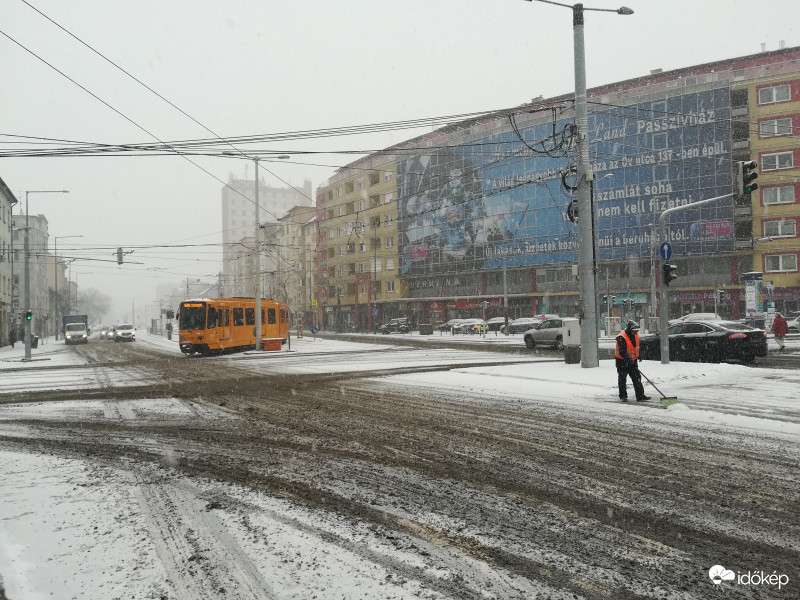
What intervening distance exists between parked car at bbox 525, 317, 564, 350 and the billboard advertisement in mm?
13862

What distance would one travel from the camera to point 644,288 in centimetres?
5100

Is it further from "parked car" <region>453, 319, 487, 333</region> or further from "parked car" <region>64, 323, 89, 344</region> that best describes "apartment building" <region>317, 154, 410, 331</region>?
"parked car" <region>64, 323, 89, 344</region>

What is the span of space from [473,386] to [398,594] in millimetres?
10125

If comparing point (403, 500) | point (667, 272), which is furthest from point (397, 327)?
point (403, 500)

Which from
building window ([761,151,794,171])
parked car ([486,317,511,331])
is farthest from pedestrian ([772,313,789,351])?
building window ([761,151,794,171])

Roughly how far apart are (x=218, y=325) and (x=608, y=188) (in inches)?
1481

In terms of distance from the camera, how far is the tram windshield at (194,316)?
28.3 meters

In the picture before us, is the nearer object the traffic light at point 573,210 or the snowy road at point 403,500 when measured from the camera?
the snowy road at point 403,500

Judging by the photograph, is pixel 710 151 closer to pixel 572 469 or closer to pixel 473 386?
pixel 473 386

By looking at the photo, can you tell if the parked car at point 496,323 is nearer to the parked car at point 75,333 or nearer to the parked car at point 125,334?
the parked car at point 125,334

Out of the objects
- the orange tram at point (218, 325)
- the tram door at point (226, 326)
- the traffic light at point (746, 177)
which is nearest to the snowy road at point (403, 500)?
the traffic light at point (746, 177)

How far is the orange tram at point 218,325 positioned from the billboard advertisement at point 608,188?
14.3 metres

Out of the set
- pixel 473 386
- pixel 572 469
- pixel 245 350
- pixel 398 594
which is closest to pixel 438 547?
pixel 398 594

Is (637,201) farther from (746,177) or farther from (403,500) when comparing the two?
(403,500)
